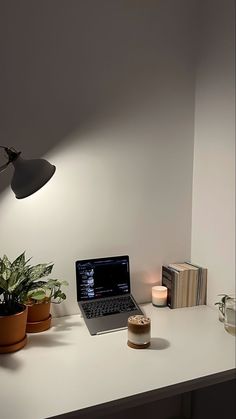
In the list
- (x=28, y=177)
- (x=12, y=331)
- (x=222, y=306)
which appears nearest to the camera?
(x=28, y=177)

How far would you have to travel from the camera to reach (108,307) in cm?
138

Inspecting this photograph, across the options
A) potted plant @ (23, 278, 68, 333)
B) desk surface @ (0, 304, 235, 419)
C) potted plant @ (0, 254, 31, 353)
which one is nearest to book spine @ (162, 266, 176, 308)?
desk surface @ (0, 304, 235, 419)

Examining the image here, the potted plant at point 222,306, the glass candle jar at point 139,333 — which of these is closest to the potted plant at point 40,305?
the glass candle jar at point 139,333

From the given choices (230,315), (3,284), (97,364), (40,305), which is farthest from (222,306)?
(3,284)

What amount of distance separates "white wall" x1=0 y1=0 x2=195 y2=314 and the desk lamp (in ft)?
0.89

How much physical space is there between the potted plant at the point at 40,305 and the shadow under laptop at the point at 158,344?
1.26ft

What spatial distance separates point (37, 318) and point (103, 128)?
2.56ft

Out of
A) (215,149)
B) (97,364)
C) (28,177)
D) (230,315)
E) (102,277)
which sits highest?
(215,149)

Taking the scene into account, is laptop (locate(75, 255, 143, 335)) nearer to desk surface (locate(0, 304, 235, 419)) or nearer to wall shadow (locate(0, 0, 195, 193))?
desk surface (locate(0, 304, 235, 419))

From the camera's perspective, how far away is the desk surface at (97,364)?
90cm

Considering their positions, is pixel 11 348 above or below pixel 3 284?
below

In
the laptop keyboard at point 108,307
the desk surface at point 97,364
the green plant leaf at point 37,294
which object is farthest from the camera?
the laptop keyboard at point 108,307

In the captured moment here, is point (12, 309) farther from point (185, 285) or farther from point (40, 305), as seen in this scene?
point (185, 285)

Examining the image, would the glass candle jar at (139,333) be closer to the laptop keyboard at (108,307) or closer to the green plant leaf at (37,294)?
the laptop keyboard at (108,307)
